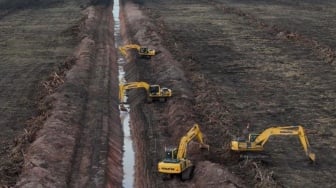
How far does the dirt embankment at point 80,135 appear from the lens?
22.4m

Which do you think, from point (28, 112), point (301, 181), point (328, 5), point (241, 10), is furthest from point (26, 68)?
point (328, 5)

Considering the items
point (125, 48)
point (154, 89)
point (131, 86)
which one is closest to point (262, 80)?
point (154, 89)

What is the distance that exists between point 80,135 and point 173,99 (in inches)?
271

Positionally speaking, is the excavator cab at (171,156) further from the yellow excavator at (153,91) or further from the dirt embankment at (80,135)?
the yellow excavator at (153,91)

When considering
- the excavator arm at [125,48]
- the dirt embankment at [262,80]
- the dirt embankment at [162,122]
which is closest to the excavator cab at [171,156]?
the dirt embankment at [162,122]

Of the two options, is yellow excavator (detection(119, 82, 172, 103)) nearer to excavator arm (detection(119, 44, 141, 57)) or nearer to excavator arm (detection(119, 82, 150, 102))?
excavator arm (detection(119, 82, 150, 102))

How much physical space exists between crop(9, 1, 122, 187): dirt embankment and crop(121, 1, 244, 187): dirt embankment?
3.75 ft

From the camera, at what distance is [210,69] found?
39.5 metres

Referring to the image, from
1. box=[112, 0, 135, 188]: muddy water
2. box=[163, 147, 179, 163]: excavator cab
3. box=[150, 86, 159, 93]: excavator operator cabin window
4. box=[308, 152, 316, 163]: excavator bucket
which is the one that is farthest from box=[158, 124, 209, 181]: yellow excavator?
box=[150, 86, 159, 93]: excavator operator cabin window

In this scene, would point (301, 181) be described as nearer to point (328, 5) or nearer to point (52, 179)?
point (52, 179)

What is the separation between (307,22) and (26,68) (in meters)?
32.8

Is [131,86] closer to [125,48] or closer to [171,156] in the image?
[171,156]

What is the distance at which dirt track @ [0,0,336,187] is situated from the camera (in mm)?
22719

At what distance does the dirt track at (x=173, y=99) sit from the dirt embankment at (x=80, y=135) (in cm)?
7
